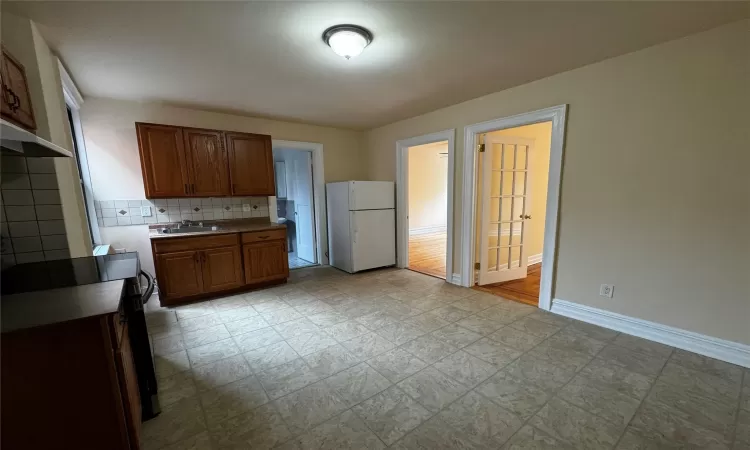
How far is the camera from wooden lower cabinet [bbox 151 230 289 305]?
9.68 ft

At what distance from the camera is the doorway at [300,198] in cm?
464

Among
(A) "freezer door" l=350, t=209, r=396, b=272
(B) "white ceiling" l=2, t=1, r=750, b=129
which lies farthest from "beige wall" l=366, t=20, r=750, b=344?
(A) "freezer door" l=350, t=209, r=396, b=272

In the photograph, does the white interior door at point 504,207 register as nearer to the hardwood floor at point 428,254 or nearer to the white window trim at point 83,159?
the hardwood floor at point 428,254

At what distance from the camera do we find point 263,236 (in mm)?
3525

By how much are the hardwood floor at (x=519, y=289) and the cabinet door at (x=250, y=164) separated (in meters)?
3.06

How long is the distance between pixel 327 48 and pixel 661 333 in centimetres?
331

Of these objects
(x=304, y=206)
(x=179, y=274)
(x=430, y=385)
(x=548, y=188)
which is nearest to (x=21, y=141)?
(x=179, y=274)

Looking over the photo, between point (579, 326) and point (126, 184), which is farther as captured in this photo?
point (126, 184)

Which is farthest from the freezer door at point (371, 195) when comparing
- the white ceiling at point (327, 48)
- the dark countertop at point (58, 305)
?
the dark countertop at point (58, 305)

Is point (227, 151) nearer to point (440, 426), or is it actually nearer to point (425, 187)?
point (440, 426)

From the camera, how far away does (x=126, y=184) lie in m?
3.16

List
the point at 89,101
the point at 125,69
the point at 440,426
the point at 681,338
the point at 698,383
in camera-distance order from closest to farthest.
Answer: the point at 440,426, the point at 698,383, the point at 681,338, the point at 125,69, the point at 89,101

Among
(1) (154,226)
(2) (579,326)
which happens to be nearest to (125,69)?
(1) (154,226)

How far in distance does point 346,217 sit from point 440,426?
298 centimetres
